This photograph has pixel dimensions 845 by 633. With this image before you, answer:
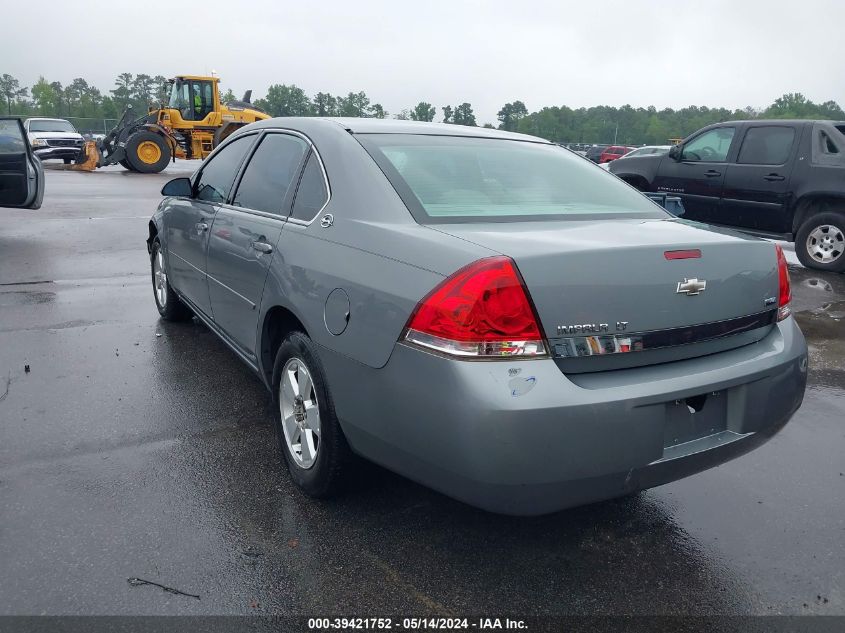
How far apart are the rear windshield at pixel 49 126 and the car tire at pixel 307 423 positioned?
2910 centimetres

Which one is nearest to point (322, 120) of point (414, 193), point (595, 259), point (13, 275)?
point (414, 193)

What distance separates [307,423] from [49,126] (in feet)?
97.9

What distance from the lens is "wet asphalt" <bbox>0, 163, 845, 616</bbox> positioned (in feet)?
7.89

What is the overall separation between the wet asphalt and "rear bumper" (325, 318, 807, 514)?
0.42m

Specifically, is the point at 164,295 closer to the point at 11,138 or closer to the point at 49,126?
the point at 11,138

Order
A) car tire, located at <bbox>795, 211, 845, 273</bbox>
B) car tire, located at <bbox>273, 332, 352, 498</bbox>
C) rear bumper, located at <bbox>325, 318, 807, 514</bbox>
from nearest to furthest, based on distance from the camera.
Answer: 1. rear bumper, located at <bbox>325, 318, 807, 514</bbox>
2. car tire, located at <bbox>273, 332, 352, 498</bbox>
3. car tire, located at <bbox>795, 211, 845, 273</bbox>

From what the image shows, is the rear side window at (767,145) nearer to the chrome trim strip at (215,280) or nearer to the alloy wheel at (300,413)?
the chrome trim strip at (215,280)

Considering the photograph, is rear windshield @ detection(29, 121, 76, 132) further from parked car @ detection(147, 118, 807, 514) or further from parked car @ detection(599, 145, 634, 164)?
parked car @ detection(147, 118, 807, 514)

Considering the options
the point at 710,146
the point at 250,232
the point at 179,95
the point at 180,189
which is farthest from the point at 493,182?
the point at 179,95

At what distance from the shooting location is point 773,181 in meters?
8.95

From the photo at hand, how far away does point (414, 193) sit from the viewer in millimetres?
2787

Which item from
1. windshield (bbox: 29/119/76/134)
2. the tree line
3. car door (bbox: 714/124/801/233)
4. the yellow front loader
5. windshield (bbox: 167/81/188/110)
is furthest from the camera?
the tree line

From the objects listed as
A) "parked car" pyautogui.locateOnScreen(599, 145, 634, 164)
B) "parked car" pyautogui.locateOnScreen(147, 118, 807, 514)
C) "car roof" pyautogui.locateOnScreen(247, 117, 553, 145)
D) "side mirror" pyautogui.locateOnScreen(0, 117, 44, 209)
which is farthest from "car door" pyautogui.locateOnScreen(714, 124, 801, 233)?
"parked car" pyautogui.locateOnScreen(599, 145, 634, 164)

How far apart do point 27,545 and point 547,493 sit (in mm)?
1949
